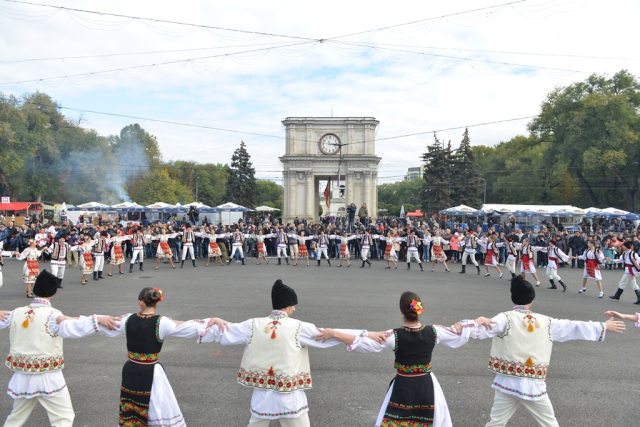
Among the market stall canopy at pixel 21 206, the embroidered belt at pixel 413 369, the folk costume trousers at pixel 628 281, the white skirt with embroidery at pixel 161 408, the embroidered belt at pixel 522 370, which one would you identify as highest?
the market stall canopy at pixel 21 206

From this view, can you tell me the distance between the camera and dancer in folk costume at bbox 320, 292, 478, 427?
426cm

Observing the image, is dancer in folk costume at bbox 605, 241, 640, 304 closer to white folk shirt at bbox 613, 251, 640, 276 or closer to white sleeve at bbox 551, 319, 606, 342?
white folk shirt at bbox 613, 251, 640, 276

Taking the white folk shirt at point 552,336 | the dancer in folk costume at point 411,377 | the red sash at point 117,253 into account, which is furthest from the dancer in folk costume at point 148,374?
the red sash at point 117,253

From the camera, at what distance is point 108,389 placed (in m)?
6.53

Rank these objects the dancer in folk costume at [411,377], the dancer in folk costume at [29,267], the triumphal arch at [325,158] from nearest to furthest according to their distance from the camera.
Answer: the dancer in folk costume at [411,377]
the dancer in folk costume at [29,267]
the triumphal arch at [325,158]

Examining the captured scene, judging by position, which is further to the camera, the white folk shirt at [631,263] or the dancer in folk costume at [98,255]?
the dancer in folk costume at [98,255]

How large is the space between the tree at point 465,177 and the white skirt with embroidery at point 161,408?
176 ft

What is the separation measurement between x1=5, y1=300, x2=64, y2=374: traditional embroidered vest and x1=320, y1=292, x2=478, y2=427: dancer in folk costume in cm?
277

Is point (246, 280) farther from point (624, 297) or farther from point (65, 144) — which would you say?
point (65, 144)

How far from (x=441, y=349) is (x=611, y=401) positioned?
2.89 metres

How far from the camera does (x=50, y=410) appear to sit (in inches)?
191

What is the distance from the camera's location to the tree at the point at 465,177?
55.8 metres

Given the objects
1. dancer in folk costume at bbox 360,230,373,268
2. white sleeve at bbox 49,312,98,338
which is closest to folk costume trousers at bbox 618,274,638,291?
dancer in folk costume at bbox 360,230,373,268

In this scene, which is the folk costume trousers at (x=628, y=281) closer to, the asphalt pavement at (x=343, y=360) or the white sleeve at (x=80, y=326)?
the asphalt pavement at (x=343, y=360)
